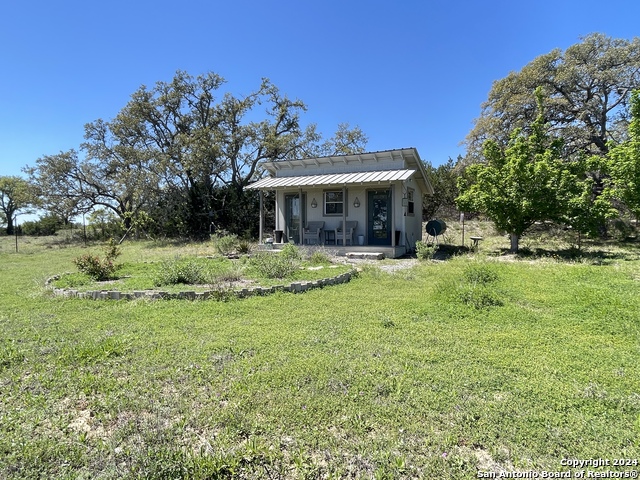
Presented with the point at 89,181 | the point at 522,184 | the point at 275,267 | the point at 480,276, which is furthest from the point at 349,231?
the point at 89,181

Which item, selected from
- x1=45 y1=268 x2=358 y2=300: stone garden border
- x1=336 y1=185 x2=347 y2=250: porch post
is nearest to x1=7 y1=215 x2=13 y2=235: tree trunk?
x1=45 y1=268 x2=358 y2=300: stone garden border

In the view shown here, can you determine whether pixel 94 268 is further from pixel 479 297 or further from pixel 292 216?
pixel 479 297

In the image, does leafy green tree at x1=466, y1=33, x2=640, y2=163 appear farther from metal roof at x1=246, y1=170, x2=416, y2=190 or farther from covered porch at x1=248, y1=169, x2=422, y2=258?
metal roof at x1=246, y1=170, x2=416, y2=190

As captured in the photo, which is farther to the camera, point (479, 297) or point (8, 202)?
point (8, 202)

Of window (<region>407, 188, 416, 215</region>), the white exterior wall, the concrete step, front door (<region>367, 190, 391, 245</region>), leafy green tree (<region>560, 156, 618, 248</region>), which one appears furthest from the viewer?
window (<region>407, 188, 416, 215</region>)

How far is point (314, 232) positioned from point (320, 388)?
11.5 m

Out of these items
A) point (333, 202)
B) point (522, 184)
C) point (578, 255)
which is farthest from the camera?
point (333, 202)

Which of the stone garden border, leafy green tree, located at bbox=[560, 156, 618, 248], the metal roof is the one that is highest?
the metal roof

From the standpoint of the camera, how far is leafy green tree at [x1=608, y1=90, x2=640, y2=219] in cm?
1128

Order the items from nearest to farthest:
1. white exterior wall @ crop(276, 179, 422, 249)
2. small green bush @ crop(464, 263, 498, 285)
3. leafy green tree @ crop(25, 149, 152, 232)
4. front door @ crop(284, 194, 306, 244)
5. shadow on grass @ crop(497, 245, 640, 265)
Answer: small green bush @ crop(464, 263, 498, 285), shadow on grass @ crop(497, 245, 640, 265), white exterior wall @ crop(276, 179, 422, 249), front door @ crop(284, 194, 306, 244), leafy green tree @ crop(25, 149, 152, 232)

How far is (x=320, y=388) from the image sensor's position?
3021 millimetres

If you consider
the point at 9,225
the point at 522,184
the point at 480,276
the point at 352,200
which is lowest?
the point at 480,276

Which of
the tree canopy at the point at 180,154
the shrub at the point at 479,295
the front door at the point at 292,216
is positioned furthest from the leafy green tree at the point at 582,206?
the tree canopy at the point at 180,154

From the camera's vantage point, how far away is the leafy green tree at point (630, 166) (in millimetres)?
11281
